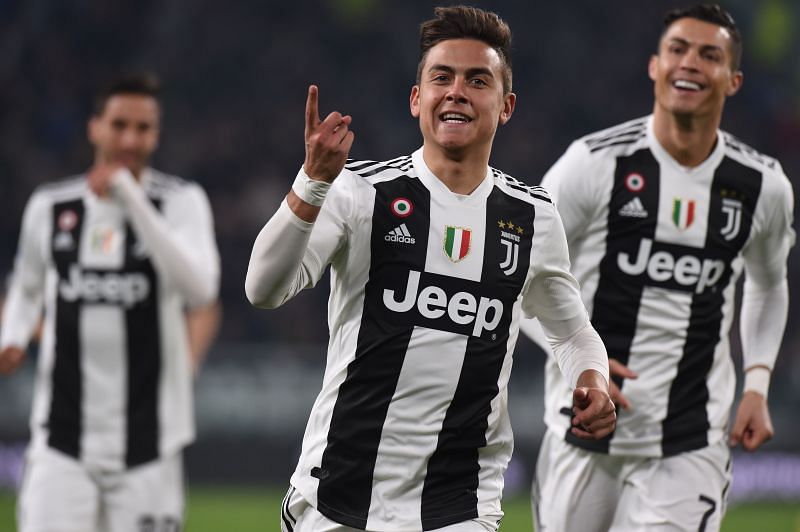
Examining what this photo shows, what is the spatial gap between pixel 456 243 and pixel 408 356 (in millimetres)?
348

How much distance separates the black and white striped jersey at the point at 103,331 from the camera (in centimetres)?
623

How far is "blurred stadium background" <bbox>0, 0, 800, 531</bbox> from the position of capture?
14.3 meters

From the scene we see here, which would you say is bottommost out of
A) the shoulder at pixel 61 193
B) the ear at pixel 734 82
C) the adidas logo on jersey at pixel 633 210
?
the shoulder at pixel 61 193

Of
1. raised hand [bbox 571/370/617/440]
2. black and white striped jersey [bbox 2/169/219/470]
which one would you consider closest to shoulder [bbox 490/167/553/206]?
raised hand [bbox 571/370/617/440]

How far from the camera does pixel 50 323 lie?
6.38 metres

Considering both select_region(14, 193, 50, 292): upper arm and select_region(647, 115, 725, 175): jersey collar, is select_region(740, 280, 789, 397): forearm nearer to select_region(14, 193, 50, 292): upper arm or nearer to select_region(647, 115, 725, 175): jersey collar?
select_region(647, 115, 725, 175): jersey collar

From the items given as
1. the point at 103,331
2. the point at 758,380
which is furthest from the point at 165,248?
the point at 758,380

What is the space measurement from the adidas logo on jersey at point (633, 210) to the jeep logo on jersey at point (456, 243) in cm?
136

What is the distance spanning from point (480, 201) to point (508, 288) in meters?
0.27

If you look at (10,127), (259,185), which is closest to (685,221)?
(259,185)

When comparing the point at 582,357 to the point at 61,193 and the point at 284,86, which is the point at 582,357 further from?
the point at 284,86

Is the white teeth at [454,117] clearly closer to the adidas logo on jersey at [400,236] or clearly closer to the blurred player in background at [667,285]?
the adidas logo on jersey at [400,236]

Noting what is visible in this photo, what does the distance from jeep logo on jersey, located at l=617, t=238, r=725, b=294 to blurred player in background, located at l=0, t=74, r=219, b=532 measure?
2369 millimetres

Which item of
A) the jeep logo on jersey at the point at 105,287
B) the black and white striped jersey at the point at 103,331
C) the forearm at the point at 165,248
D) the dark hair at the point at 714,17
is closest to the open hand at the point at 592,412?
the dark hair at the point at 714,17
